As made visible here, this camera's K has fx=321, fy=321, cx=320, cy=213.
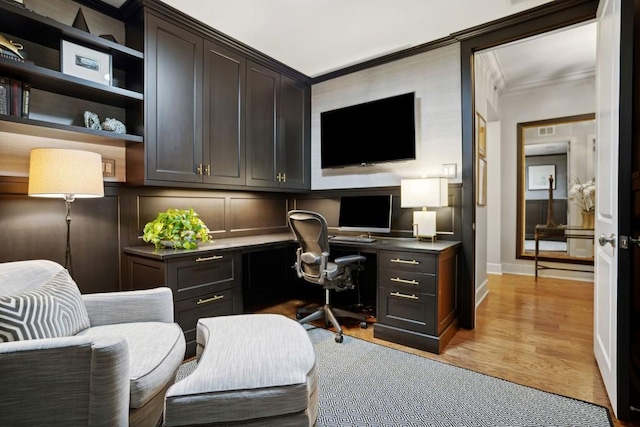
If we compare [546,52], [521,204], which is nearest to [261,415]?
[546,52]

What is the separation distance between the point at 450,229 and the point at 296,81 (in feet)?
7.56

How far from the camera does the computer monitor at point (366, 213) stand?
10.1 feet

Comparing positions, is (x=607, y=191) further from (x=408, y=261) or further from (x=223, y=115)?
(x=223, y=115)

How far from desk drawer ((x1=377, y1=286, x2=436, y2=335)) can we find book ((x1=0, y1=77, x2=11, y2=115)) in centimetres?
272

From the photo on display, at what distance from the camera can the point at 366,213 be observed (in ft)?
10.5

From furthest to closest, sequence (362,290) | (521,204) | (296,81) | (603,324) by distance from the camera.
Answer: (521,204) → (296,81) → (362,290) → (603,324)

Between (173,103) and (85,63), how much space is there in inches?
22.3

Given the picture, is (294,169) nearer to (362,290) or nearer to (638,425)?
(362,290)

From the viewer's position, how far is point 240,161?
118 inches

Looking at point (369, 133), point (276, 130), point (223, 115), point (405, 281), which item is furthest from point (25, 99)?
point (405, 281)

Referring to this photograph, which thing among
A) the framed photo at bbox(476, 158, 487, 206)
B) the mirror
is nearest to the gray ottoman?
the framed photo at bbox(476, 158, 487, 206)

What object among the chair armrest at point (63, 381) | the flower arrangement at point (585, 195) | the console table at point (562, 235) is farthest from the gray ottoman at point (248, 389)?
the flower arrangement at point (585, 195)

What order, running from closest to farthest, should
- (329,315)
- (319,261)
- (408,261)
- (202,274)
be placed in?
1. (202,274)
2. (408,261)
3. (319,261)
4. (329,315)

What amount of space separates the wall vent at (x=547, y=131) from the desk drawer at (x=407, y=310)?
14.0ft
